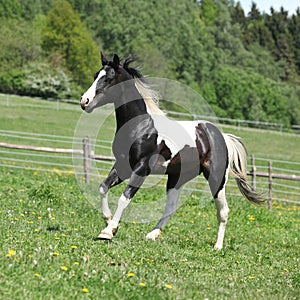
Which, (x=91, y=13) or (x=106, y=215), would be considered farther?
(x=91, y=13)

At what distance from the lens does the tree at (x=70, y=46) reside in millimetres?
62844

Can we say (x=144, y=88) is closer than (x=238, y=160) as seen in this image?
Yes

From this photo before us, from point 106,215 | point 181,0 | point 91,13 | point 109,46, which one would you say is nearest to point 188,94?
point 106,215

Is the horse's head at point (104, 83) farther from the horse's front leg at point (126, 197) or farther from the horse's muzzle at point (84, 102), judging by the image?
the horse's front leg at point (126, 197)

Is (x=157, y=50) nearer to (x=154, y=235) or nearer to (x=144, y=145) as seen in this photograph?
(x=154, y=235)

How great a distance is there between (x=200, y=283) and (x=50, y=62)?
192 feet

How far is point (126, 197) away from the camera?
25.8 ft

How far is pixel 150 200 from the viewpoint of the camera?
13.5m

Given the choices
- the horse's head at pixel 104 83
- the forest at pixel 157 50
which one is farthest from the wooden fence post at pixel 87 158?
the forest at pixel 157 50

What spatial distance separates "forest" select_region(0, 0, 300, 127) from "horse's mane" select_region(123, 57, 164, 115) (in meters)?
49.5

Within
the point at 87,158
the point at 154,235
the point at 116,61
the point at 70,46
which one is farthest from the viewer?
the point at 70,46

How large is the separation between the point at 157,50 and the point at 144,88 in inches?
2938

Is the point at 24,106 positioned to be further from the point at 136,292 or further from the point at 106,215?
the point at 136,292

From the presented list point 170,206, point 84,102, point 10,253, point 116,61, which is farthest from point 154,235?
point 10,253
